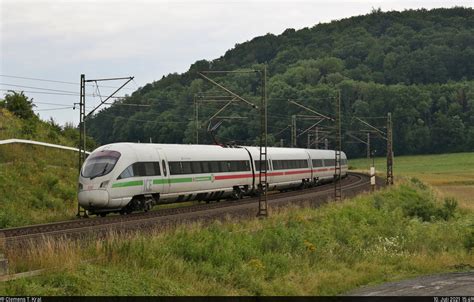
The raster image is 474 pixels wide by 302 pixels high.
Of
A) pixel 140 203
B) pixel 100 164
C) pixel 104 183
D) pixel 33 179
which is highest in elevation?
pixel 100 164

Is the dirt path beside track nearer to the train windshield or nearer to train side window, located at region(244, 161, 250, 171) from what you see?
the train windshield

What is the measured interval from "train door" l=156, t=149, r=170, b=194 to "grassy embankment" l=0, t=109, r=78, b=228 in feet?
15.2

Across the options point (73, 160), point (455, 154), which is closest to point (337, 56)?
point (455, 154)

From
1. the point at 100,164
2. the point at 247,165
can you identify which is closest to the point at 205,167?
the point at 247,165

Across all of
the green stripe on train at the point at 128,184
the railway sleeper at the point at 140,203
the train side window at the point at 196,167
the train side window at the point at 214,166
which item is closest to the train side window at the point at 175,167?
the train side window at the point at 196,167

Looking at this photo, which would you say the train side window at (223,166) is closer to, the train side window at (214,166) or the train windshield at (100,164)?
the train side window at (214,166)

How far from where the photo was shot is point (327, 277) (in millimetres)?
20875

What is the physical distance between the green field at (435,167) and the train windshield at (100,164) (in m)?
62.4

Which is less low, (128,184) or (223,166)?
(223,166)

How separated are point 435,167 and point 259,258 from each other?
342 ft

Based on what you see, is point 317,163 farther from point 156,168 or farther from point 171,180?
point 156,168

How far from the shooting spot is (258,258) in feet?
69.6

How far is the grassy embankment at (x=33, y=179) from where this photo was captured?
32406mm

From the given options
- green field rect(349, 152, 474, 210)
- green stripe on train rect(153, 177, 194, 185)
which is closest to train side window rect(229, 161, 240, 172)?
green stripe on train rect(153, 177, 194, 185)
